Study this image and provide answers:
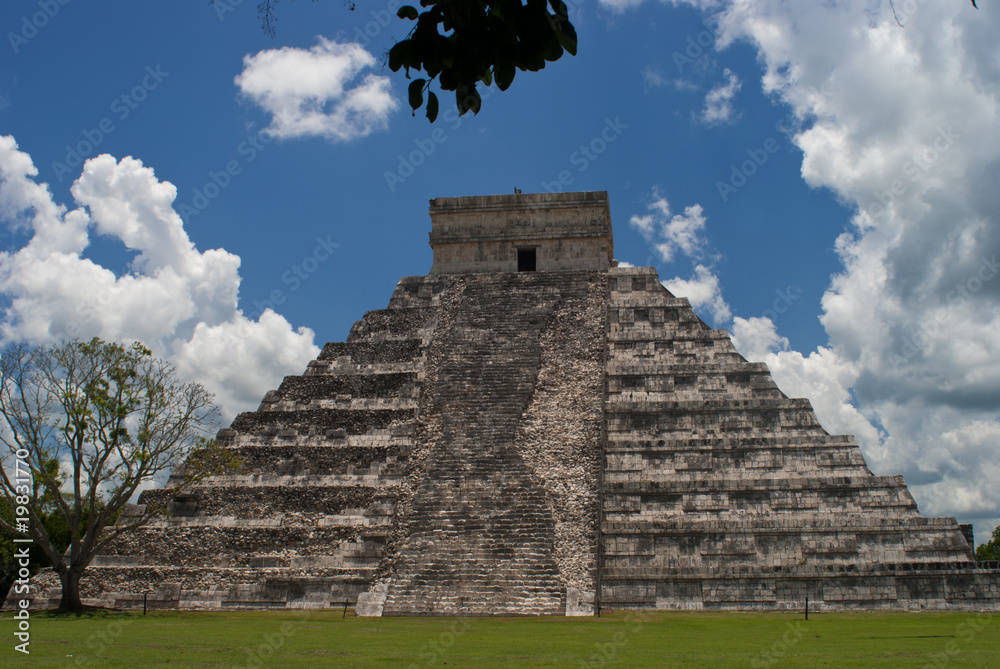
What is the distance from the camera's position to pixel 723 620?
1195 centimetres

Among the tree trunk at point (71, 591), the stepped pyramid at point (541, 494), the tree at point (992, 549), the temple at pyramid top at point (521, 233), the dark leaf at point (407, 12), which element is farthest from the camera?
the tree at point (992, 549)

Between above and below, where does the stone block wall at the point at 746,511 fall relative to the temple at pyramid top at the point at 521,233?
below

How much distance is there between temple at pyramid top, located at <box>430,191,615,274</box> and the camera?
71.3 ft

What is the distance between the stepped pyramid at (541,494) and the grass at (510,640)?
2.83 feet

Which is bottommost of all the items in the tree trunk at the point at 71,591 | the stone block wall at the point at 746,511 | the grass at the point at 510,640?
the grass at the point at 510,640

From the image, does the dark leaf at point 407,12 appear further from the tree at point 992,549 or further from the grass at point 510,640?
the tree at point 992,549

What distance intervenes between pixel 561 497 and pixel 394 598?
367 centimetres

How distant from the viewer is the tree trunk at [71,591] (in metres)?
13.2

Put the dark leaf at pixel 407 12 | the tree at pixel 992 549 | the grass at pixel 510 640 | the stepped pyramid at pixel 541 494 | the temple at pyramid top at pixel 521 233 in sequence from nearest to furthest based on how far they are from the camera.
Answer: the dark leaf at pixel 407 12 → the grass at pixel 510 640 → the stepped pyramid at pixel 541 494 → the temple at pyramid top at pixel 521 233 → the tree at pixel 992 549

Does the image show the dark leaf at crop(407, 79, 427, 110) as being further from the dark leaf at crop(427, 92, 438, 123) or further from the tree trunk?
the tree trunk

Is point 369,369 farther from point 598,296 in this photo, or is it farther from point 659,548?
point 659,548

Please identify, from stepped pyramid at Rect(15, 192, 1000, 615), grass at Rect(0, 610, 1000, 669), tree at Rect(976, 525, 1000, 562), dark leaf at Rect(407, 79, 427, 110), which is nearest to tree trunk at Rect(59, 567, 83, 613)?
grass at Rect(0, 610, 1000, 669)

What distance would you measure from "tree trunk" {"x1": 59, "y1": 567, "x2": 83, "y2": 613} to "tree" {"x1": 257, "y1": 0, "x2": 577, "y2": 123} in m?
12.8

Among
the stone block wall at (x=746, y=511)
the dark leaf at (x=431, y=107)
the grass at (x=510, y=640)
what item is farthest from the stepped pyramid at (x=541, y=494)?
the dark leaf at (x=431, y=107)
